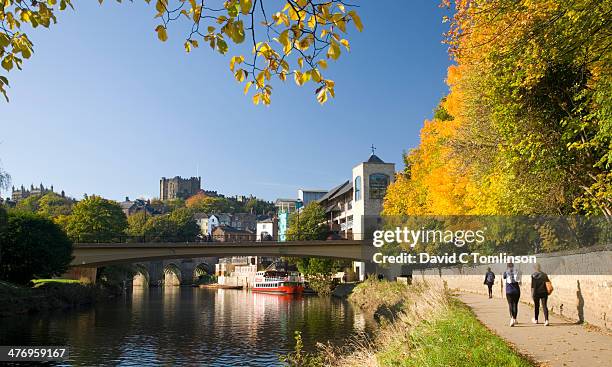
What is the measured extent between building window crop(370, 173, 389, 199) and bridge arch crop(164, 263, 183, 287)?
6678 cm

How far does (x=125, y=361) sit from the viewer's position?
67.8 feet

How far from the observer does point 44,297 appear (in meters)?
40.9

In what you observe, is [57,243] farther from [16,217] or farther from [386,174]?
[386,174]

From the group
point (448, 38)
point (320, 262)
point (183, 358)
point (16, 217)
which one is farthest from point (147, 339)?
point (320, 262)

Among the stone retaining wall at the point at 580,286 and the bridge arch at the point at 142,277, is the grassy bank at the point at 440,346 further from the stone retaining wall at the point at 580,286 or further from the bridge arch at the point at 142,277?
the bridge arch at the point at 142,277

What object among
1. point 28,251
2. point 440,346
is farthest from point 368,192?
point 440,346

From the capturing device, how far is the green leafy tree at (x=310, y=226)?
76.4m

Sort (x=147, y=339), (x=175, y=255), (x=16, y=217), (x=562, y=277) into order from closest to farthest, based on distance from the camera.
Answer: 1. (x=562, y=277)
2. (x=147, y=339)
3. (x=16, y=217)
4. (x=175, y=255)

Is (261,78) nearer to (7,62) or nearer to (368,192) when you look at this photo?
(7,62)

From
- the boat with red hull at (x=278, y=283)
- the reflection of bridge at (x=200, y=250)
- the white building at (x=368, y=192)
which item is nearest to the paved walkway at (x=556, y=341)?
the reflection of bridge at (x=200, y=250)

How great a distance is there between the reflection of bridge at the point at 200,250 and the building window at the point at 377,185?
1557 cm

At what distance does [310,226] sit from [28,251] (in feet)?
134

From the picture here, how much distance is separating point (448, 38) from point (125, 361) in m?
15.8

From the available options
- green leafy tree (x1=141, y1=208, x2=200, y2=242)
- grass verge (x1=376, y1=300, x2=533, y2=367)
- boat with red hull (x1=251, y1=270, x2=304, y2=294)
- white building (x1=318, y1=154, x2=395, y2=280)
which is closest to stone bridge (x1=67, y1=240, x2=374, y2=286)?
white building (x1=318, y1=154, x2=395, y2=280)
